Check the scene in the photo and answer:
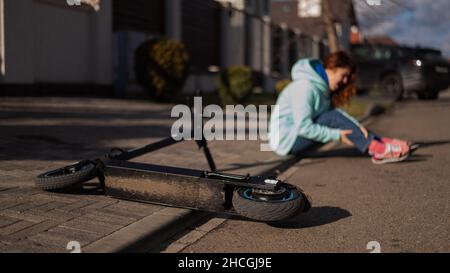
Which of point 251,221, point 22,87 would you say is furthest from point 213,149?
point 22,87

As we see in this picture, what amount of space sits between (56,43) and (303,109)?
8.44 m

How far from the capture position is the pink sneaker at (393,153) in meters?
5.59

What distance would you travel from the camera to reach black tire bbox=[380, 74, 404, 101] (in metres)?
19.5

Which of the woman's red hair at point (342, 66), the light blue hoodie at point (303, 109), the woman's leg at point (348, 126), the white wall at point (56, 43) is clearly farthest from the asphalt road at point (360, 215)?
the white wall at point (56, 43)

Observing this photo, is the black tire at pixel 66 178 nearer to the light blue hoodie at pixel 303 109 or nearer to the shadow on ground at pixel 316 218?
the shadow on ground at pixel 316 218

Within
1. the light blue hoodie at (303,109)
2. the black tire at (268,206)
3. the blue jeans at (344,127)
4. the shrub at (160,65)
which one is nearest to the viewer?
the black tire at (268,206)

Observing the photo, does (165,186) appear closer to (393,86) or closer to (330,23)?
(330,23)

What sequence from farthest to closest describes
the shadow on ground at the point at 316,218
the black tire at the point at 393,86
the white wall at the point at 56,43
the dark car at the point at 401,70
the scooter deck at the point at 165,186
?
1. the black tire at the point at 393,86
2. the dark car at the point at 401,70
3. the white wall at the point at 56,43
4. the shadow on ground at the point at 316,218
5. the scooter deck at the point at 165,186

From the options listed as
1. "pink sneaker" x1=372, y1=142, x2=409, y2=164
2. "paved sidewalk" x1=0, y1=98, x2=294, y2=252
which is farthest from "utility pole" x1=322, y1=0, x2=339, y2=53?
"pink sneaker" x1=372, y1=142, x2=409, y2=164

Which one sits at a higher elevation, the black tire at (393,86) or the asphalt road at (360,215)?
the black tire at (393,86)

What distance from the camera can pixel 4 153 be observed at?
5.35m

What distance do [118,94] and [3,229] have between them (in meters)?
11.4

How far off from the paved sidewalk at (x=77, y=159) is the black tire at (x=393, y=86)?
11.6m
